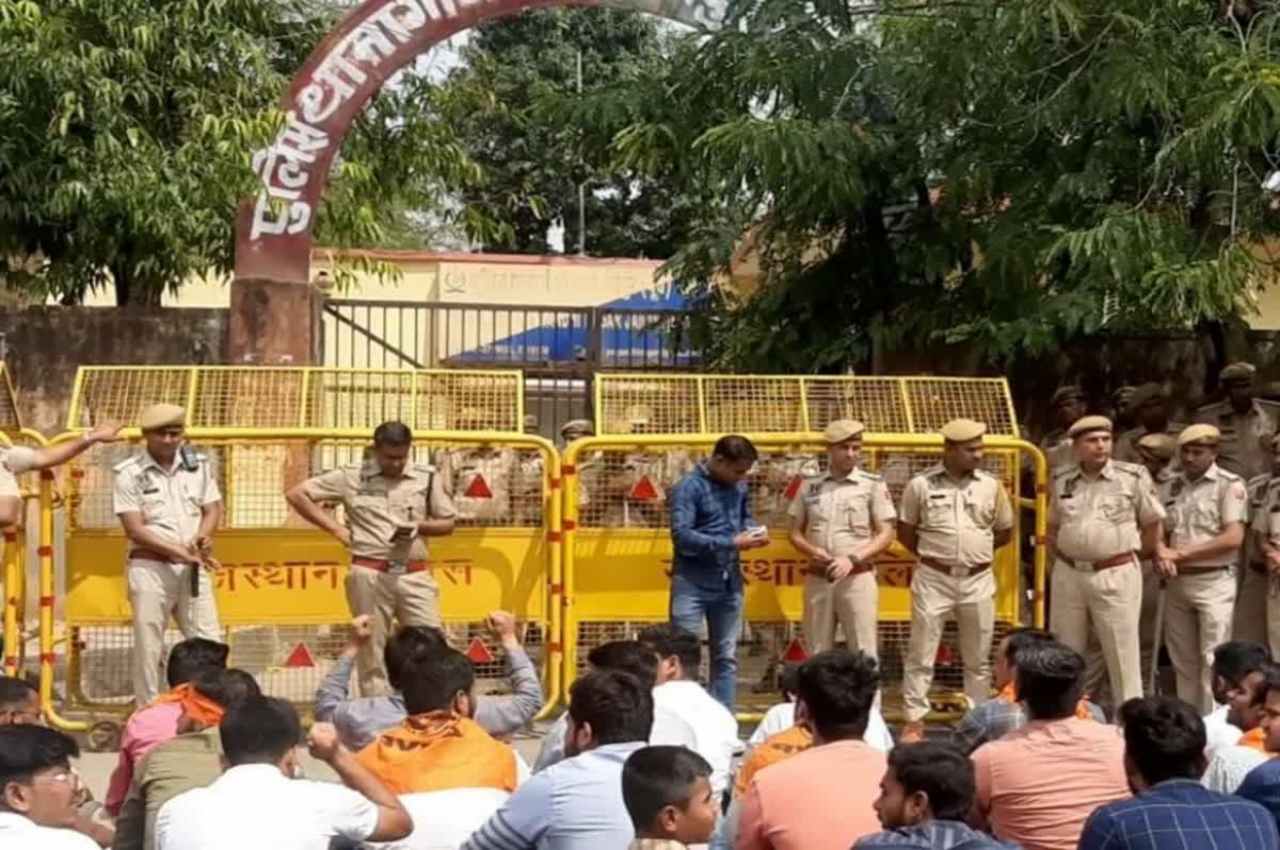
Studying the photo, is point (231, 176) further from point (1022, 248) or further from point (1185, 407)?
point (1185, 407)

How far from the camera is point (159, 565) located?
8789 mm

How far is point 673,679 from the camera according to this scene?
631cm

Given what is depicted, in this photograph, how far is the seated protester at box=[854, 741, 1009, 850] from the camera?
4.00 metres

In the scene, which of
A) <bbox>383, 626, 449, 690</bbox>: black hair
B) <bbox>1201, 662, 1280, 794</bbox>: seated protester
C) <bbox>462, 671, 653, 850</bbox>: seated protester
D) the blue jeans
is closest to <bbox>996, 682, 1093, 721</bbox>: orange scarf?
<bbox>1201, 662, 1280, 794</bbox>: seated protester

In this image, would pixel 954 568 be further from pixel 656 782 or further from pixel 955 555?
pixel 656 782

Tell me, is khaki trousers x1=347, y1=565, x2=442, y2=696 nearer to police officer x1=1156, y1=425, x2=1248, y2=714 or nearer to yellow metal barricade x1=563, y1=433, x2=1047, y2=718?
yellow metal barricade x1=563, y1=433, x2=1047, y2=718

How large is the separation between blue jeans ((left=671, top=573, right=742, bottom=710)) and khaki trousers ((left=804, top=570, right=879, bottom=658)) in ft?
1.29

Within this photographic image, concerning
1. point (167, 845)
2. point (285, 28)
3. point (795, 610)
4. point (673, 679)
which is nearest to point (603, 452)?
point (795, 610)

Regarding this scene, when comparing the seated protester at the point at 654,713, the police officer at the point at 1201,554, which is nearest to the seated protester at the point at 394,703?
the seated protester at the point at 654,713

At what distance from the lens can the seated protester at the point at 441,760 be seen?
484cm

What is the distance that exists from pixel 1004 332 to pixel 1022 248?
581 millimetres

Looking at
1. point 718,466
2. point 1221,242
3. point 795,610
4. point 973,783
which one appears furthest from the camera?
point 1221,242

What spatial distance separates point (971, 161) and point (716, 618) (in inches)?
190

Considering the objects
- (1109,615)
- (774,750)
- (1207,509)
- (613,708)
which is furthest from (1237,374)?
(613,708)
